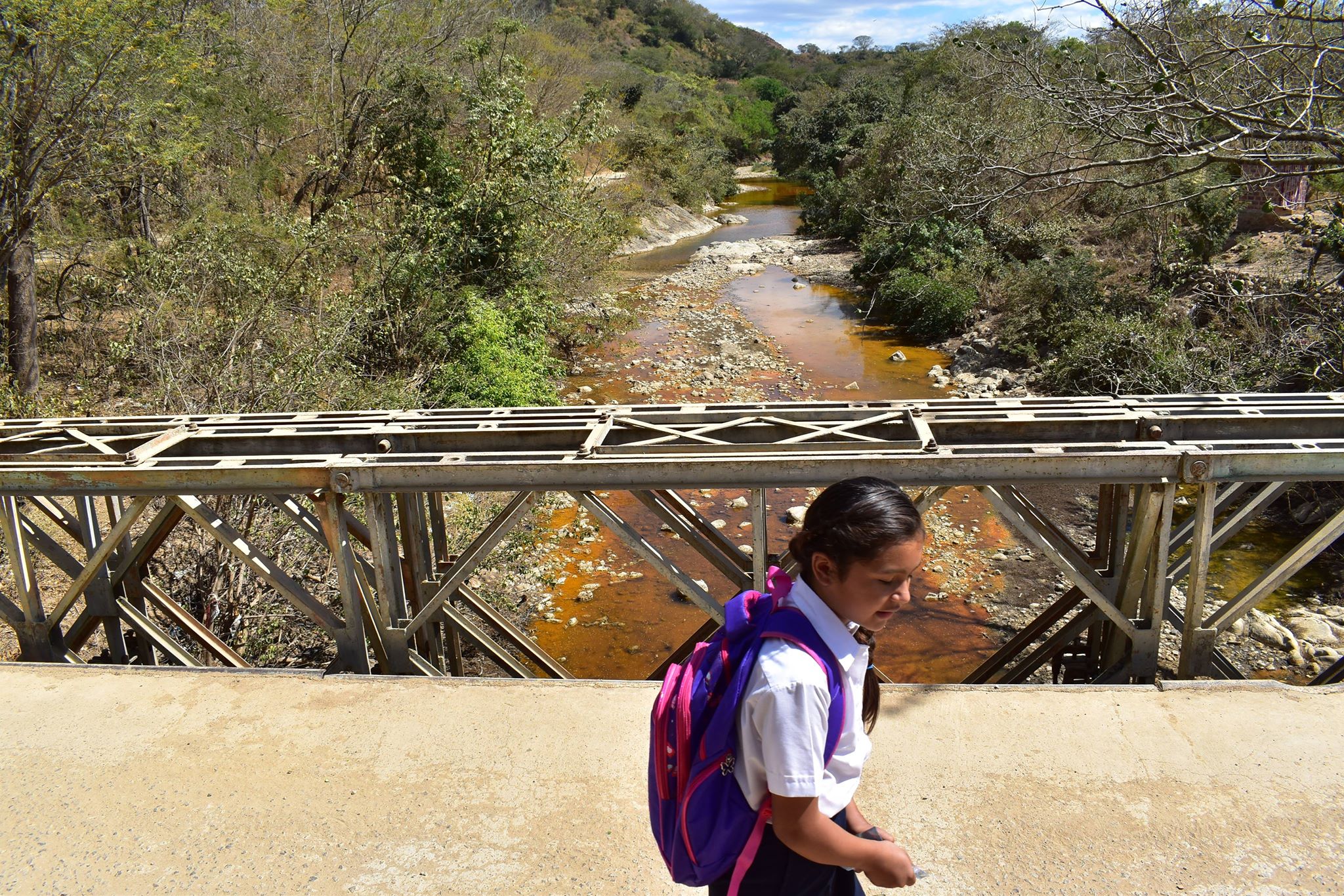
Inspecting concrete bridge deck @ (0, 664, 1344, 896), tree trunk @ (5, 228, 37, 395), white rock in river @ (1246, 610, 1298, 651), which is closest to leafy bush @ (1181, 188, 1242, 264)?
white rock in river @ (1246, 610, 1298, 651)

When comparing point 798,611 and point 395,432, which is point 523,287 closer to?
point 395,432

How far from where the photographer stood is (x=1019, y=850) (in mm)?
2875

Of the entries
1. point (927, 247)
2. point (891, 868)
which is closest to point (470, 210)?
point (927, 247)

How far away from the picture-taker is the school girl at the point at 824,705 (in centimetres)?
166

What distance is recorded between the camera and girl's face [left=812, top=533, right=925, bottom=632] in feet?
5.84

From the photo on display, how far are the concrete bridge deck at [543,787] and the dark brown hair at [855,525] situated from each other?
148 cm

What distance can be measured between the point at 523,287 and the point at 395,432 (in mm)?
10373

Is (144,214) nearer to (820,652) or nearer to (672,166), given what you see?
(820,652)

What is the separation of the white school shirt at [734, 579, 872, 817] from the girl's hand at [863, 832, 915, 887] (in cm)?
16

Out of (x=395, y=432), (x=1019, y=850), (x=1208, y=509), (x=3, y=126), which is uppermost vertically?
(x=3, y=126)

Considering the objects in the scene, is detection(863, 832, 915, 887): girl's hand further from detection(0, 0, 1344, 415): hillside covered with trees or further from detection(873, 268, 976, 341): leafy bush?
detection(873, 268, 976, 341): leafy bush

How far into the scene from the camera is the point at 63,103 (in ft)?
32.2

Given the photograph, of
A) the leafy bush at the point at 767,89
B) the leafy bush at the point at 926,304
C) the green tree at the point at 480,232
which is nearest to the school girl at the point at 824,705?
the green tree at the point at 480,232

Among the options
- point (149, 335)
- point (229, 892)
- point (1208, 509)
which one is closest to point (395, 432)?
point (229, 892)
